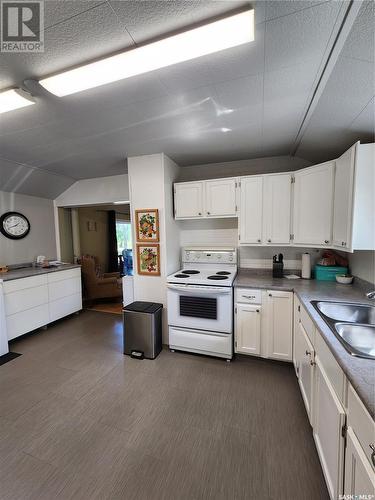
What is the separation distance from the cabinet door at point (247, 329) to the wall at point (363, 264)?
3.51ft

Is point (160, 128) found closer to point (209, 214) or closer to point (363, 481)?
point (209, 214)

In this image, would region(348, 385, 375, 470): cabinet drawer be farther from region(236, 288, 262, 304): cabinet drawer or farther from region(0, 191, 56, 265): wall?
region(0, 191, 56, 265): wall

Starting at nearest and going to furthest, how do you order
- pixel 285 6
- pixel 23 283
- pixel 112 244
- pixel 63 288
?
pixel 285 6 < pixel 23 283 < pixel 63 288 < pixel 112 244

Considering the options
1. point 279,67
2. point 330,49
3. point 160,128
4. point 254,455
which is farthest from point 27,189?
point 254,455

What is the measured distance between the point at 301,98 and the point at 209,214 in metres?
1.50

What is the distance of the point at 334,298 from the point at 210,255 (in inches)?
62.3

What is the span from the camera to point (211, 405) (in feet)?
6.14

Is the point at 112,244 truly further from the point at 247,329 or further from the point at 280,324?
the point at 280,324

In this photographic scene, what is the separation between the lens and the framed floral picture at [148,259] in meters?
2.81

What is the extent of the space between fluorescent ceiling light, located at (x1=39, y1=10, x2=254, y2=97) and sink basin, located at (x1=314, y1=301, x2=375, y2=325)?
181cm

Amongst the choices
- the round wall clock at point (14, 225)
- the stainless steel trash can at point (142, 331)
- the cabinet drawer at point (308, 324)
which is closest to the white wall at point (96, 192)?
the round wall clock at point (14, 225)

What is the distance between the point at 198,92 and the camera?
1.55 metres

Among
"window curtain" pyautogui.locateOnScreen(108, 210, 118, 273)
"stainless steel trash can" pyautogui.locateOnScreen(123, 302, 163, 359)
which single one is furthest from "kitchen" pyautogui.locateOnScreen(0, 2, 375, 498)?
"window curtain" pyautogui.locateOnScreen(108, 210, 118, 273)

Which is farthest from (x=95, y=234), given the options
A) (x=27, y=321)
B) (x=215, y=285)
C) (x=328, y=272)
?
(x=328, y=272)
